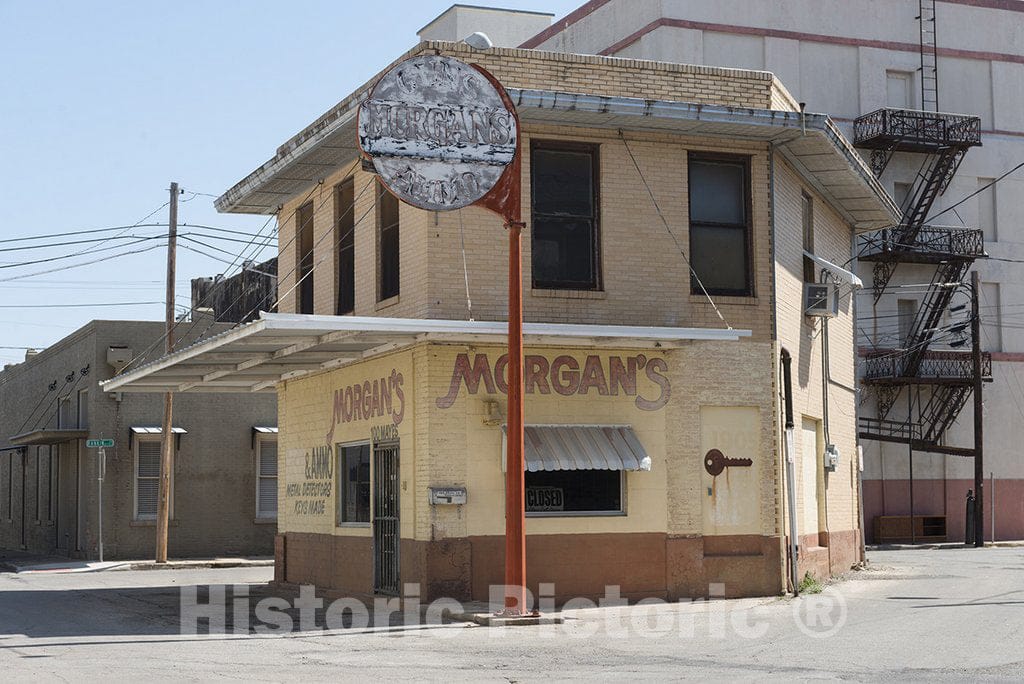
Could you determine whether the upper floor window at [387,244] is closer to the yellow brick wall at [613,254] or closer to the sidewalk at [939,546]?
the yellow brick wall at [613,254]

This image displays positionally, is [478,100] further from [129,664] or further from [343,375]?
[129,664]

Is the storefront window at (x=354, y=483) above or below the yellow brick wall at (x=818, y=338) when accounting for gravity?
below

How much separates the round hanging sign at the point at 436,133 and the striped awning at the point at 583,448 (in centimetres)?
363

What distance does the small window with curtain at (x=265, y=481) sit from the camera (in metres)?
32.5

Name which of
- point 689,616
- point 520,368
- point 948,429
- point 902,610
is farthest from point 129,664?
point 948,429

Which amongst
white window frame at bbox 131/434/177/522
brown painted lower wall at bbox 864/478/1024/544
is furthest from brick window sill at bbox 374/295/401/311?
brown painted lower wall at bbox 864/478/1024/544

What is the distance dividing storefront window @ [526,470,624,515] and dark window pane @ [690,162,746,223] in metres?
4.00

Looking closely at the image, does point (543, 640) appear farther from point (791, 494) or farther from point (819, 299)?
point (819, 299)

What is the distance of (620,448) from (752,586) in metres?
2.80

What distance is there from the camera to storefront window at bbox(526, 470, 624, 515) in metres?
17.6

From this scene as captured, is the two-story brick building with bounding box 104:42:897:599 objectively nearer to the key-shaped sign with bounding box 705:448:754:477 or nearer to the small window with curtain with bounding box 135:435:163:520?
the key-shaped sign with bounding box 705:448:754:477

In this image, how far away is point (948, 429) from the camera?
134 ft

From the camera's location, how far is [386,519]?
1834cm

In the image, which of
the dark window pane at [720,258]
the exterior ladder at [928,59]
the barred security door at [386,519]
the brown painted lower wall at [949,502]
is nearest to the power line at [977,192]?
the exterior ladder at [928,59]
